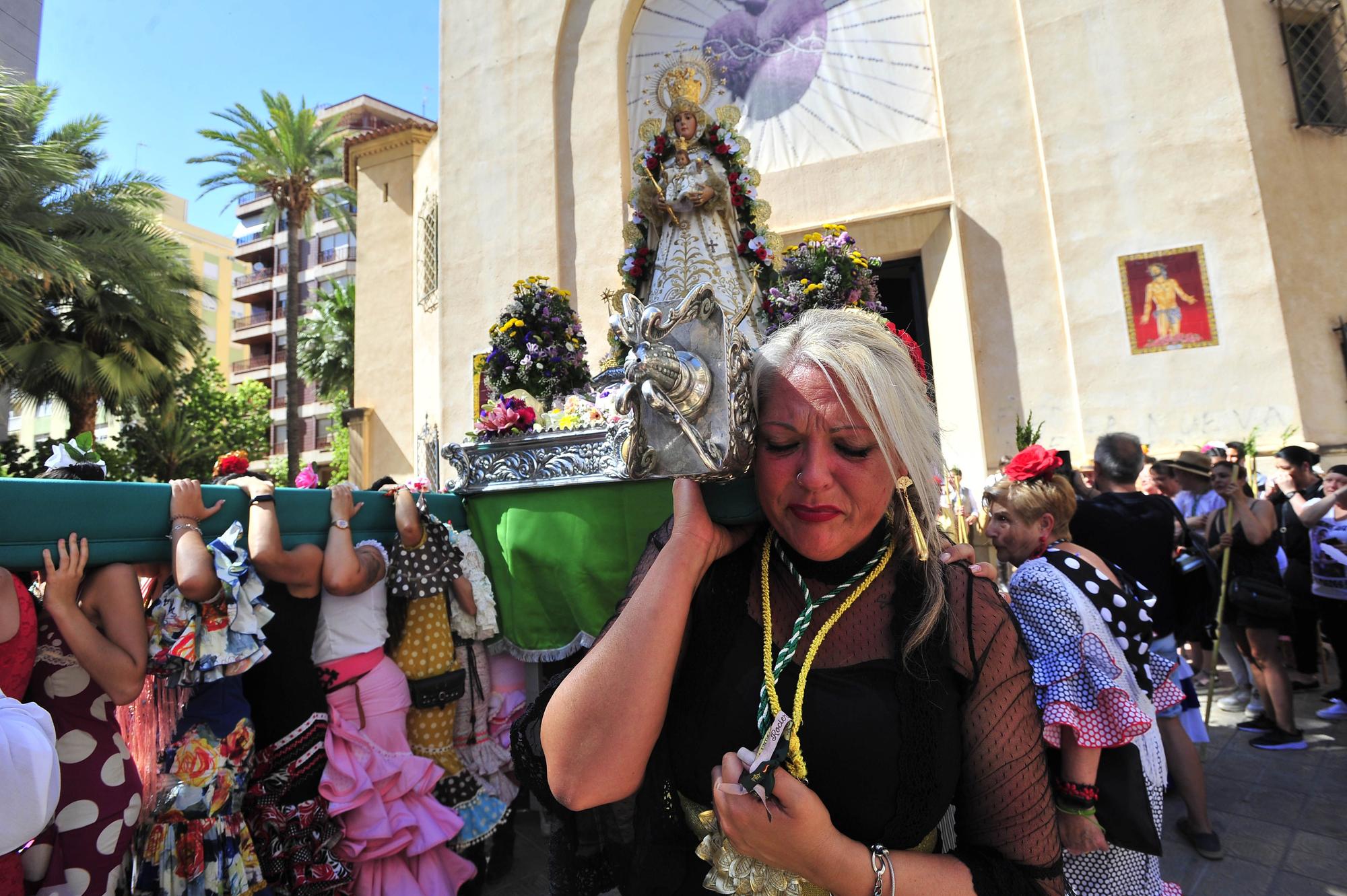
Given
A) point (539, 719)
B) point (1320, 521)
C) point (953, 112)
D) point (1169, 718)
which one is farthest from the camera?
point (953, 112)

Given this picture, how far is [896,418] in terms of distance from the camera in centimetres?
138

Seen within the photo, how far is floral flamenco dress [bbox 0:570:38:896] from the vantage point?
6.73 feet

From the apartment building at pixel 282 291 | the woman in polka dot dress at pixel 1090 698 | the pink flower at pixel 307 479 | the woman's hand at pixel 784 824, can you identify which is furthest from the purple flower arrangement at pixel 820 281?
the apartment building at pixel 282 291

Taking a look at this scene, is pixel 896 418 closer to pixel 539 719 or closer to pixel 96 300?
pixel 539 719

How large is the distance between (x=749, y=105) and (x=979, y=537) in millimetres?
7529

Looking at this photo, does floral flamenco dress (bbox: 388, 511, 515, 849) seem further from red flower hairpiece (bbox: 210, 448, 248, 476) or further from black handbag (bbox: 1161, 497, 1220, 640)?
black handbag (bbox: 1161, 497, 1220, 640)

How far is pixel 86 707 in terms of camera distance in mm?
2359

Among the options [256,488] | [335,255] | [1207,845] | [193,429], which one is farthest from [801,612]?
[335,255]

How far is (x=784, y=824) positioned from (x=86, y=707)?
2.41 m

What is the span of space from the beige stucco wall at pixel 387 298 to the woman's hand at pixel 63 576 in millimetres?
13715

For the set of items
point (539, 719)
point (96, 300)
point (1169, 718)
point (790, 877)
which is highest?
point (96, 300)

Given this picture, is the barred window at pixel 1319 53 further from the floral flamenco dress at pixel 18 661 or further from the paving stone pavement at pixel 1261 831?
the floral flamenco dress at pixel 18 661

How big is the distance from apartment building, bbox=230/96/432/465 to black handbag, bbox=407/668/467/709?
37.2 metres

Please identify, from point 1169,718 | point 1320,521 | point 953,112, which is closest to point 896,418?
point 1169,718
